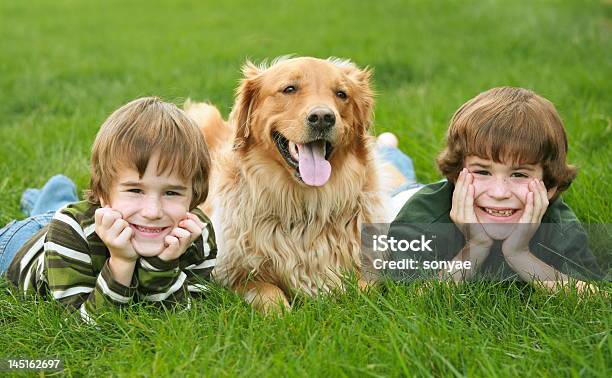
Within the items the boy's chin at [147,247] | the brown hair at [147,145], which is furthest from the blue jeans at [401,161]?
the boy's chin at [147,247]

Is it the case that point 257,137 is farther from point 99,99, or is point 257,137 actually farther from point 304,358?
point 99,99

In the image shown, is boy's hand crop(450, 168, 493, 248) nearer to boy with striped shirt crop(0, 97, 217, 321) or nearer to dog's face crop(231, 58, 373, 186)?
dog's face crop(231, 58, 373, 186)

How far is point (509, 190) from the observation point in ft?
11.6

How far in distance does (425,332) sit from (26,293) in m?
1.91

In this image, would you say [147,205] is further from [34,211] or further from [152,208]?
[34,211]

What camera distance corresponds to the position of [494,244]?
3.61m

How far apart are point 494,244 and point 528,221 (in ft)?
0.70

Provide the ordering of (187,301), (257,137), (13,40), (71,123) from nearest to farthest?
(187,301) < (257,137) < (71,123) < (13,40)

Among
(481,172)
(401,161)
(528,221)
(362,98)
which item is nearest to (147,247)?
(362,98)

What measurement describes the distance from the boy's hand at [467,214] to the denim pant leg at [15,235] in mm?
2300

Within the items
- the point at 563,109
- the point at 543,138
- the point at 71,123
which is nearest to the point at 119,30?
the point at 71,123

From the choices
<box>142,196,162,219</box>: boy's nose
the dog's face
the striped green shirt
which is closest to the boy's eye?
the dog's face

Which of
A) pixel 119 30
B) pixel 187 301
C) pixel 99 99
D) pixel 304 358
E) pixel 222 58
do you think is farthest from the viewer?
pixel 119 30

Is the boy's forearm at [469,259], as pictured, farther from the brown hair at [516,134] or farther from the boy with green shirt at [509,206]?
the brown hair at [516,134]
